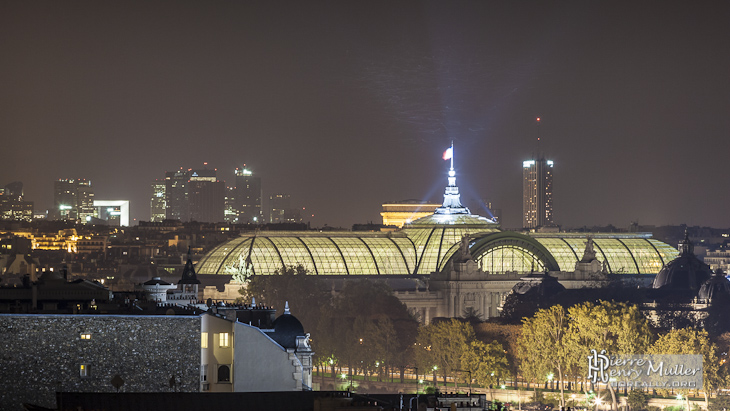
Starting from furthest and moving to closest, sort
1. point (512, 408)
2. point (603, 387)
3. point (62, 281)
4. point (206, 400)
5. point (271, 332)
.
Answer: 1. point (603, 387)
2. point (512, 408)
3. point (62, 281)
4. point (271, 332)
5. point (206, 400)

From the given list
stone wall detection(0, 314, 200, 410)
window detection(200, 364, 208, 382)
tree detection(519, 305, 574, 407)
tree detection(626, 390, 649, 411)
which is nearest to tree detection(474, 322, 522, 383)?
tree detection(519, 305, 574, 407)

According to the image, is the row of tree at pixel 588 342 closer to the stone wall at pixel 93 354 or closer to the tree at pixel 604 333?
the tree at pixel 604 333

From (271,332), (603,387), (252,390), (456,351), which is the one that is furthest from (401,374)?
(252,390)

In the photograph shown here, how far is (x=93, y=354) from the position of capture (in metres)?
99.4

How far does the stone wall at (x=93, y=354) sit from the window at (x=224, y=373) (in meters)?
1.44

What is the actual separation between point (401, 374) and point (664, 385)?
2490cm

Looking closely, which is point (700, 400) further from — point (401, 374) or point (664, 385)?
point (401, 374)

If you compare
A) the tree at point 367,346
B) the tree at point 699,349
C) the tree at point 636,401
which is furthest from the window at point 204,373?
the tree at point 367,346

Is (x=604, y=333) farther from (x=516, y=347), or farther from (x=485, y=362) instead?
(x=516, y=347)

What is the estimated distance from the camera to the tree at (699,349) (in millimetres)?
167750

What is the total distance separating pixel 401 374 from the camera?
590ft

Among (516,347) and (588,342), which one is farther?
(516,347)

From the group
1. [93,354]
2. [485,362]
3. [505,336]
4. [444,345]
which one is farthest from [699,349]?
[93,354]

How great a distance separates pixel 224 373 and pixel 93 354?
20.5 feet
